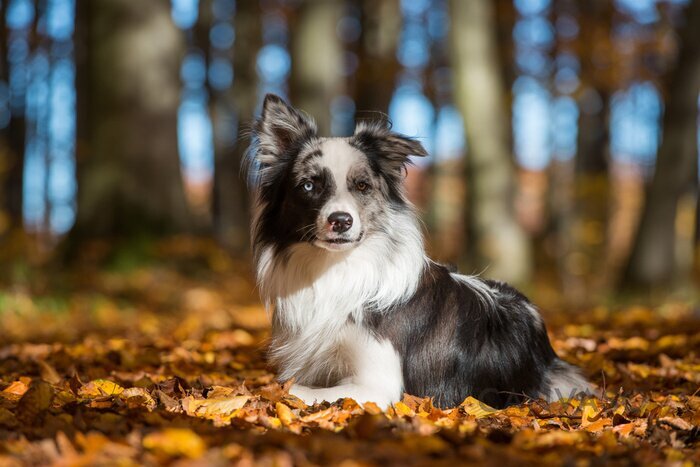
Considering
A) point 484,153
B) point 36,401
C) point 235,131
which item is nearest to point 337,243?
point 36,401

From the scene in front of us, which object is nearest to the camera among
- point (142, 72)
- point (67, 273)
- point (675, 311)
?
point (675, 311)

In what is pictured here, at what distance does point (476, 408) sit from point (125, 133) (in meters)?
8.09

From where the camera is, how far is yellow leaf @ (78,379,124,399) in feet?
14.6

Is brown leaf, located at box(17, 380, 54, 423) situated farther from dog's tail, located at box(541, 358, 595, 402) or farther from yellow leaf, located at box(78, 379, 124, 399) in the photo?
dog's tail, located at box(541, 358, 595, 402)

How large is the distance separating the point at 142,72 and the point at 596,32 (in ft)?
43.0

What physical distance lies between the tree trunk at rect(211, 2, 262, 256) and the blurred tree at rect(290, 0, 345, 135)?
19.8ft

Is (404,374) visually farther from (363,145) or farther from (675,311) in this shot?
(675,311)

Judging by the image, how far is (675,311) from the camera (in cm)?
945

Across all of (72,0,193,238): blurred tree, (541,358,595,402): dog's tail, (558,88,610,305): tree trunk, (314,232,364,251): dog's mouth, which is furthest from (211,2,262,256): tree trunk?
(314,232,364,251): dog's mouth

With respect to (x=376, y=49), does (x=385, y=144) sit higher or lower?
lower

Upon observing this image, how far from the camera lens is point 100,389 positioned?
448cm

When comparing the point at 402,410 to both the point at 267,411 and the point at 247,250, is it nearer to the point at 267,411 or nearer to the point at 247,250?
the point at 267,411

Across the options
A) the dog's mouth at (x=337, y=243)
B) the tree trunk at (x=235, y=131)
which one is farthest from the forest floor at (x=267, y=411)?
the tree trunk at (x=235, y=131)

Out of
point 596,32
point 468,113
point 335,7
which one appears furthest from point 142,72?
point 596,32
